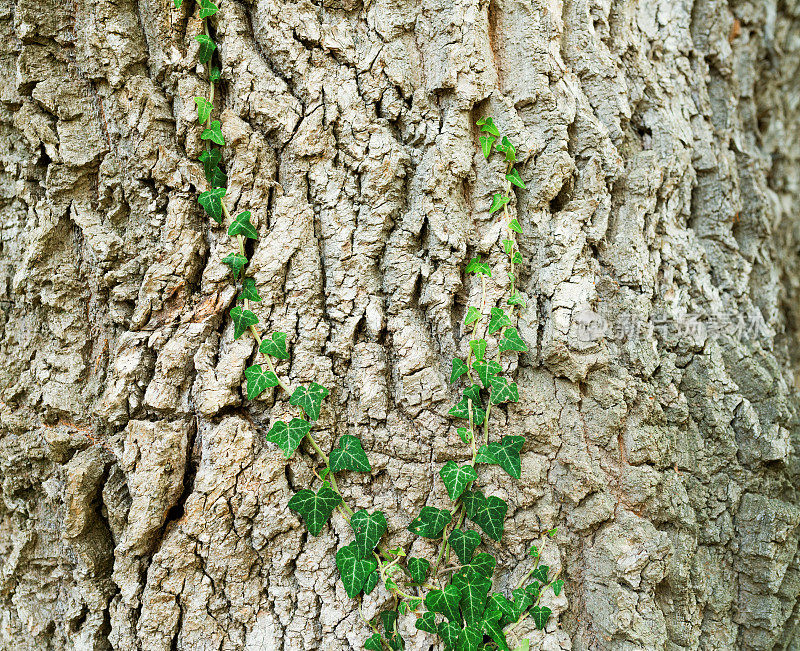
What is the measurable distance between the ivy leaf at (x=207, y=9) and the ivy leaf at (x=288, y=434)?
128 cm

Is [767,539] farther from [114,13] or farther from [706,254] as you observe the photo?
[114,13]

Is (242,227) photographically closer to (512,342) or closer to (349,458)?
(349,458)

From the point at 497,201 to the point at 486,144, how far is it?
0.62 ft

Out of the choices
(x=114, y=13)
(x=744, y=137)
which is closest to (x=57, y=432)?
(x=114, y=13)

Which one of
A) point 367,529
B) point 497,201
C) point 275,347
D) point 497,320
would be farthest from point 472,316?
point 367,529

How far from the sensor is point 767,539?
1.65m

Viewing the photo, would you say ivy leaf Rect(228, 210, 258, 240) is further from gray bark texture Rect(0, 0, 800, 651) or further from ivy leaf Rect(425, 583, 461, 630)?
ivy leaf Rect(425, 583, 461, 630)

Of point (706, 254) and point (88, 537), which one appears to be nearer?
point (88, 537)

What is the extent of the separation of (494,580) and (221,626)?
2.77ft

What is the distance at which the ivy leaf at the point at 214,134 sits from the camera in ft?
4.85

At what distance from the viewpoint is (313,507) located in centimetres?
142

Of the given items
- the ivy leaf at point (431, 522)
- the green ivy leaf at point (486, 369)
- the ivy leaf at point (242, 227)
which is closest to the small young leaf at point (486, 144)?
the green ivy leaf at point (486, 369)

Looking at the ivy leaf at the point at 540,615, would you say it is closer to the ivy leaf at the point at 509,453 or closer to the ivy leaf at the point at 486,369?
the ivy leaf at the point at 509,453

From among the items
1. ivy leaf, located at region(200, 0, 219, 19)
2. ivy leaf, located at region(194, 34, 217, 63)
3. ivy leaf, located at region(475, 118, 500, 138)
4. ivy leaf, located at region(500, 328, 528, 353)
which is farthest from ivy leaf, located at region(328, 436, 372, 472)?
ivy leaf, located at region(200, 0, 219, 19)
